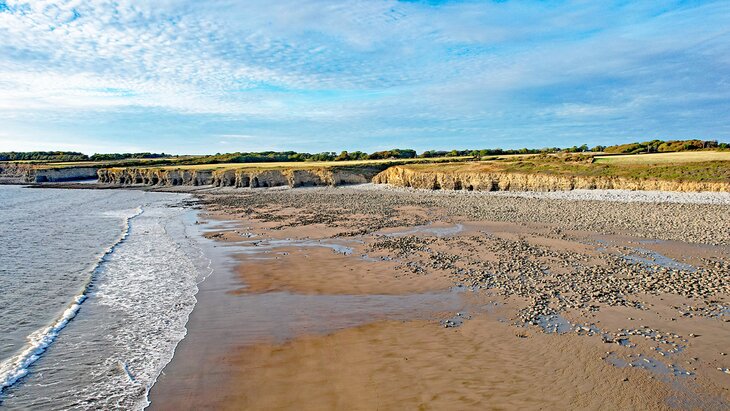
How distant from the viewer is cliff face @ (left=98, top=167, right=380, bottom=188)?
68.8 metres

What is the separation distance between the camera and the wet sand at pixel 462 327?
837cm

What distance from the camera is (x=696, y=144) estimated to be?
6988 centimetres

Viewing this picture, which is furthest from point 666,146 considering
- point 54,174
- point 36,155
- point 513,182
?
point 36,155

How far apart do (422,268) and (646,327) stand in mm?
8322

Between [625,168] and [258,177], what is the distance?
174 feet

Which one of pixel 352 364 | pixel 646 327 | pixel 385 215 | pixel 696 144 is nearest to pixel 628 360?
pixel 646 327

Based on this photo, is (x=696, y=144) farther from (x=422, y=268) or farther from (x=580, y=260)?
(x=422, y=268)

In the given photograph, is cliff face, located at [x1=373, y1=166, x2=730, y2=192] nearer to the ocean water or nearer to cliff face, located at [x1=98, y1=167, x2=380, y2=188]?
cliff face, located at [x1=98, y1=167, x2=380, y2=188]

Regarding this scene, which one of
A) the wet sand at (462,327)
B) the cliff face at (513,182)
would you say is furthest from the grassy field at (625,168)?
the wet sand at (462,327)

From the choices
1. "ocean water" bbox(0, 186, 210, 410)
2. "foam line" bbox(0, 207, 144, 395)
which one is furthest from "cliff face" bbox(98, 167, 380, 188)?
"foam line" bbox(0, 207, 144, 395)

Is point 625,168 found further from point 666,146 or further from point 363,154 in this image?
point 363,154

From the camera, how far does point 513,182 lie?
169ft

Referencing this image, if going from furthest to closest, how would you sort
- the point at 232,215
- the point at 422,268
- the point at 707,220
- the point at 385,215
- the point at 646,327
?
the point at 232,215 < the point at 385,215 < the point at 707,220 < the point at 422,268 < the point at 646,327

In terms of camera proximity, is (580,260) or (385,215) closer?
(580,260)
